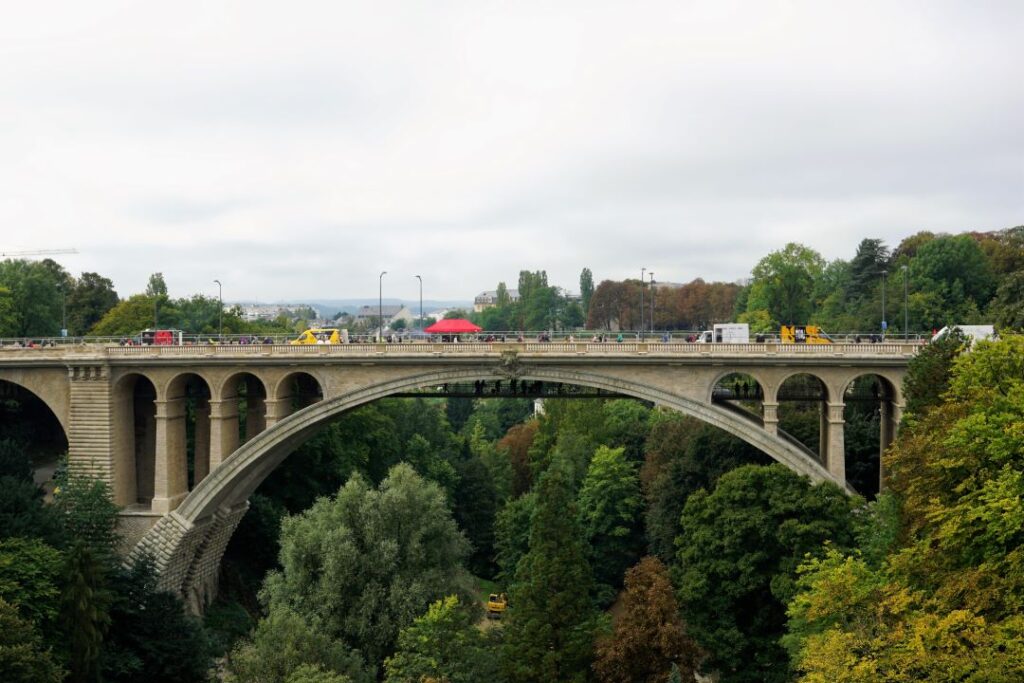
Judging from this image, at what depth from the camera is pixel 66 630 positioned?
30.4m

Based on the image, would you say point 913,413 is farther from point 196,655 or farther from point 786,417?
point 196,655

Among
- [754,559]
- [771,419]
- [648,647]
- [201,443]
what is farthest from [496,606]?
[648,647]

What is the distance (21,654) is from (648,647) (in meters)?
18.0

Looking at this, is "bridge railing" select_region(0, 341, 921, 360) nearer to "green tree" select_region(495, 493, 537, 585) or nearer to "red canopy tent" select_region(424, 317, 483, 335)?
"red canopy tent" select_region(424, 317, 483, 335)

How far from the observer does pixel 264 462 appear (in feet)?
134

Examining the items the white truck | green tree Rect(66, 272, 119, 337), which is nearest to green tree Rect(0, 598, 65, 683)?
the white truck

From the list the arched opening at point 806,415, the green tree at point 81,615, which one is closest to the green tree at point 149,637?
the green tree at point 81,615

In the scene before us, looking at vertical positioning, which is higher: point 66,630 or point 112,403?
point 112,403

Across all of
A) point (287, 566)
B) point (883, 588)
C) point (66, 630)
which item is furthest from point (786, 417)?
point (66, 630)

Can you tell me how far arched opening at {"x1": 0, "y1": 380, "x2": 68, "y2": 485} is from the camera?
44125 millimetres

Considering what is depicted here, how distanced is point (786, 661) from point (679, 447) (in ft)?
51.6

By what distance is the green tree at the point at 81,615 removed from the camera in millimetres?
30156

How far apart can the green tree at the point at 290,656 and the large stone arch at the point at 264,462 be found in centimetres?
949

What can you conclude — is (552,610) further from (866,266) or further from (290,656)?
(866,266)
